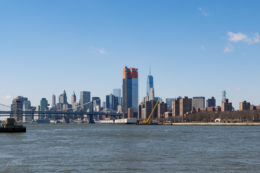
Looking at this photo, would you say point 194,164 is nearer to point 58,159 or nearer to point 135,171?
point 135,171

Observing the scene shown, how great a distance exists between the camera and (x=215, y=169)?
31.7 m

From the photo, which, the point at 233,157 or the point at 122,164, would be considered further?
the point at 233,157

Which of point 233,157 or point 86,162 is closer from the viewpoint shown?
point 86,162

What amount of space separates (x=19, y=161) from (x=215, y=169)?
1862cm

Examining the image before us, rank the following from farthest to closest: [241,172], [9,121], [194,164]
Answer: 1. [9,121]
2. [194,164]
3. [241,172]

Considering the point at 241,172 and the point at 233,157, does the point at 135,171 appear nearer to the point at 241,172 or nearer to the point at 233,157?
the point at 241,172

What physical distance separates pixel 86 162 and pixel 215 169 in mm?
11954

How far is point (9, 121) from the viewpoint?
118 metres

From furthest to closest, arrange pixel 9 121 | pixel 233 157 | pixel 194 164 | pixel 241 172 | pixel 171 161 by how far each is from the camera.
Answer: pixel 9 121 → pixel 233 157 → pixel 171 161 → pixel 194 164 → pixel 241 172

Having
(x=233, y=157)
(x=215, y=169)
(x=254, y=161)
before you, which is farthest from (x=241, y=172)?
(x=233, y=157)

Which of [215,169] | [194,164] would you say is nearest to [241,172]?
[215,169]

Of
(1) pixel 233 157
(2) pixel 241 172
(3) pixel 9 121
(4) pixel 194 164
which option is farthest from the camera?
(3) pixel 9 121

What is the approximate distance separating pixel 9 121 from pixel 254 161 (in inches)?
3703

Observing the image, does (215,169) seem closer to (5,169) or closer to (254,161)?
(254,161)
